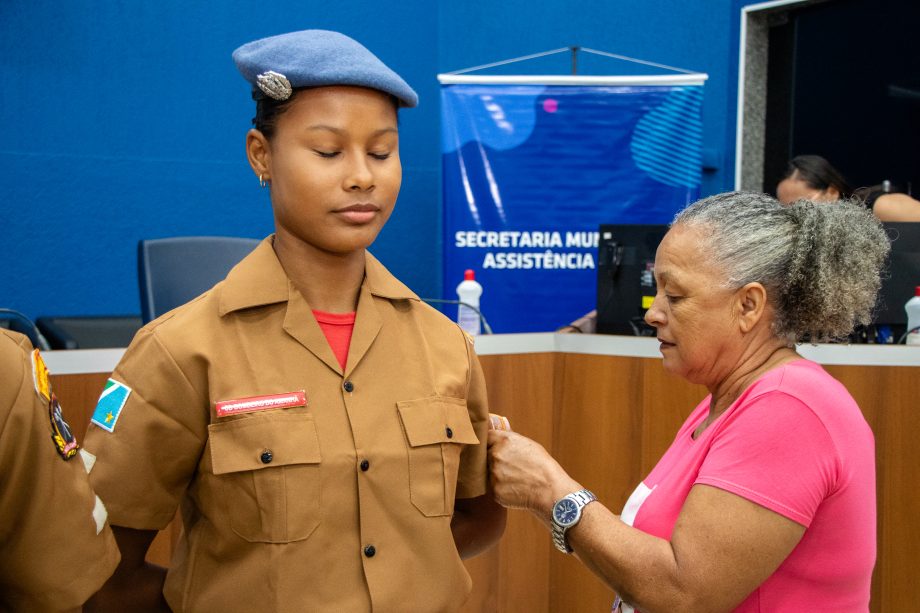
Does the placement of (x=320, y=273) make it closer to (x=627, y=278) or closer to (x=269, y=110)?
(x=269, y=110)

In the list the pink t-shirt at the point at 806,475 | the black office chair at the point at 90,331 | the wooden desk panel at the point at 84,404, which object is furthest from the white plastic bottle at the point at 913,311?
the black office chair at the point at 90,331

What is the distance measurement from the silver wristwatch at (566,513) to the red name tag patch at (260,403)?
44cm

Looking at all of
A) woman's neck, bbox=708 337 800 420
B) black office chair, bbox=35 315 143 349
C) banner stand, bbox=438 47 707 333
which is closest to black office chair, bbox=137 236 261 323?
black office chair, bbox=35 315 143 349

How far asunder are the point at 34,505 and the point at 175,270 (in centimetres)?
159

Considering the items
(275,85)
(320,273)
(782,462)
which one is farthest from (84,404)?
(782,462)

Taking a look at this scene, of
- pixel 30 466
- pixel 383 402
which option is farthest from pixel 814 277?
pixel 30 466

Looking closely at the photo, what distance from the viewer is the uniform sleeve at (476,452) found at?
1.28m

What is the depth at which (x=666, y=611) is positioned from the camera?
3.97 ft

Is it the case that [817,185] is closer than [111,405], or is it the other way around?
[111,405]

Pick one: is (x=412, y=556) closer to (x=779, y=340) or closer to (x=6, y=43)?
(x=779, y=340)

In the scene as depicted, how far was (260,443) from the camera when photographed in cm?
105

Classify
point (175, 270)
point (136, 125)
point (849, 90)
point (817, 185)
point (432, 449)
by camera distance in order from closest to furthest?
point (432, 449) → point (175, 270) → point (817, 185) → point (136, 125) → point (849, 90)

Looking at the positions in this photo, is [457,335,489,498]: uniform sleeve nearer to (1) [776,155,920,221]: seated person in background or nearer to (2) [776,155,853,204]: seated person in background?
(1) [776,155,920,221]: seated person in background

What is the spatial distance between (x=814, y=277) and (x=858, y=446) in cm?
24
